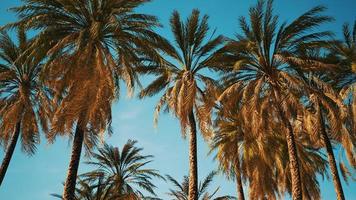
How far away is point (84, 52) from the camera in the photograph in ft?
49.3

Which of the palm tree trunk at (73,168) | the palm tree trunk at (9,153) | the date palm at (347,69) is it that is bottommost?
the palm tree trunk at (73,168)

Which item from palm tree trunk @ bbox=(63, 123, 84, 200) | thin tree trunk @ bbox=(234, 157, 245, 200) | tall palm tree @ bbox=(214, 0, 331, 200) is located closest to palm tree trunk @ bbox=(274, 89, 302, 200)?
tall palm tree @ bbox=(214, 0, 331, 200)

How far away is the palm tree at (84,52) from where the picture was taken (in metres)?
14.2

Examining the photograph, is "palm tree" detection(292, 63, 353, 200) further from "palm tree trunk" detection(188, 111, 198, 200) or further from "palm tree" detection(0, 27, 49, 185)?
"palm tree" detection(0, 27, 49, 185)

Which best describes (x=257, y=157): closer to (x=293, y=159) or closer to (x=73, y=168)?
(x=293, y=159)

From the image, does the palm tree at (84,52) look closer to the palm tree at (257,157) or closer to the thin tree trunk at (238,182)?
the palm tree at (257,157)

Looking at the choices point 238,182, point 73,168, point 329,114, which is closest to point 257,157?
point 238,182

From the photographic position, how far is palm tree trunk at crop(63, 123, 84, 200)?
45.3ft

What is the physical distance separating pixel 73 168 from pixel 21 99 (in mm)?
7098

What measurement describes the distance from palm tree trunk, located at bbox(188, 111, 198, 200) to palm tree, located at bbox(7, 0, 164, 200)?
4.47 metres

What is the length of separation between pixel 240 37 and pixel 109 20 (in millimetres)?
7120

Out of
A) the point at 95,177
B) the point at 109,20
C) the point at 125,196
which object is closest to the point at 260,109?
the point at 109,20

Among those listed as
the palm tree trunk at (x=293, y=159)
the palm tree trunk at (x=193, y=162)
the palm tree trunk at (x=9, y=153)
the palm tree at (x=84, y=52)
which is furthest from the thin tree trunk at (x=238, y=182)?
the palm tree trunk at (x=9, y=153)

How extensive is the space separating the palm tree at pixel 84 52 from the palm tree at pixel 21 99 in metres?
4.33
